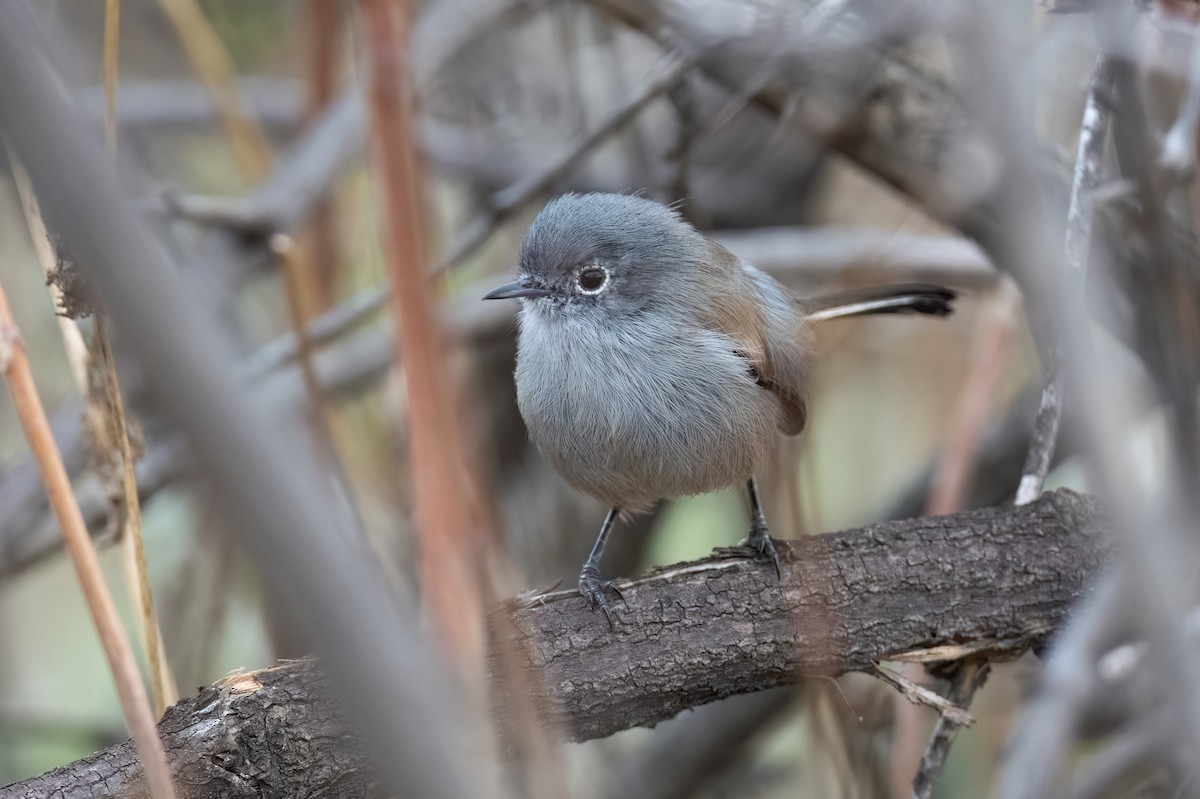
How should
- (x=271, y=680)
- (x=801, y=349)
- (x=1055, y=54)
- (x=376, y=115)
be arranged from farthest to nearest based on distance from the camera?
(x=1055, y=54) → (x=801, y=349) → (x=271, y=680) → (x=376, y=115)

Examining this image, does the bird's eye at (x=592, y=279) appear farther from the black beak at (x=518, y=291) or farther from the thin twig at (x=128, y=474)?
the thin twig at (x=128, y=474)

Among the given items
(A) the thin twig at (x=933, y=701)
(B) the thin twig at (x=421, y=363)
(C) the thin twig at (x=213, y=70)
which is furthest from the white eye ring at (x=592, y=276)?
(B) the thin twig at (x=421, y=363)

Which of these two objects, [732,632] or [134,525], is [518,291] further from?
[134,525]

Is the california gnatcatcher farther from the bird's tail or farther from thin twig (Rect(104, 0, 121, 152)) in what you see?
thin twig (Rect(104, 0, 121, 152))

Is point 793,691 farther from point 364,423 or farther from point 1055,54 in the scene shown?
point 1055,54

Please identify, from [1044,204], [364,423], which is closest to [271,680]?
[1044,204]

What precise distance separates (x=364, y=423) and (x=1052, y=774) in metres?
2.64

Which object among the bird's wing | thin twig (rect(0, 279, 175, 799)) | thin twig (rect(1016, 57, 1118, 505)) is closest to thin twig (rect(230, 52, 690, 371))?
the bird's wing

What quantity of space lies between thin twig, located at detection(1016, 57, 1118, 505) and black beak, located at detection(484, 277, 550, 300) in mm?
1247

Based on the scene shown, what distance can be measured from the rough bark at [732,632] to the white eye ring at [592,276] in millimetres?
759

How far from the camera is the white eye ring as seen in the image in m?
2.69

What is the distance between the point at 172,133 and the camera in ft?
15.1

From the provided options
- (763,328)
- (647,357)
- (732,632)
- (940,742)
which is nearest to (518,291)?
(647,357)

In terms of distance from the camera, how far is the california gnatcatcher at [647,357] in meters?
2.50
